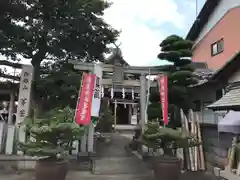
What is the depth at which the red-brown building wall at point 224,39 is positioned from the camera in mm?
14516

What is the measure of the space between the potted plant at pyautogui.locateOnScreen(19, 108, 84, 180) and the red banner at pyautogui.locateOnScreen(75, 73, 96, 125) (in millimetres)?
1220

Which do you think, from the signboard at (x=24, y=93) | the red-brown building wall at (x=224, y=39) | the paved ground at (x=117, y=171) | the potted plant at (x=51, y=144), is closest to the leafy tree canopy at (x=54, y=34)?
the signboard at (x=24, y=93)

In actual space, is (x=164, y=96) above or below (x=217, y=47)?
below

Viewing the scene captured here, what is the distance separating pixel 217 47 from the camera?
16.8 metres

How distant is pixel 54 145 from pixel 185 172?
209 inches

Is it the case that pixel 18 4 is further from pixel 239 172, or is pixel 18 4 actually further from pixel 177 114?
pixel 239 172

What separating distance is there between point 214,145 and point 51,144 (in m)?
6.65

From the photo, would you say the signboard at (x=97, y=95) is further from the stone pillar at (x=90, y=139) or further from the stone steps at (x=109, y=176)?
the stone steps at (x=109, y=176)

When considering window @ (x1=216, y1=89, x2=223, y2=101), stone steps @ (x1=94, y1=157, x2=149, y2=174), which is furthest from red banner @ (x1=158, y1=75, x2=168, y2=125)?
window @ (x1=216, y1=89, x2=223, y2=101)

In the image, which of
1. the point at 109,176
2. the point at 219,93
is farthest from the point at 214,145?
the point at 109,176

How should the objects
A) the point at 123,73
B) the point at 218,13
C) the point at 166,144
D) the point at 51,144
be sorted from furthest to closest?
1. the point at 218,13
2. the point at 123,73
3. the point at 166,144
4. the point at 51,144

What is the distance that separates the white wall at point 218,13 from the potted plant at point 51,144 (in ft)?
41.6

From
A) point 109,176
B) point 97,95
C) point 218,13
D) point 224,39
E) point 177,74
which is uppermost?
point 218,13

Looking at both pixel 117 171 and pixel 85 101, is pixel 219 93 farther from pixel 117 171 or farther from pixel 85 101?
pixel 85 101
